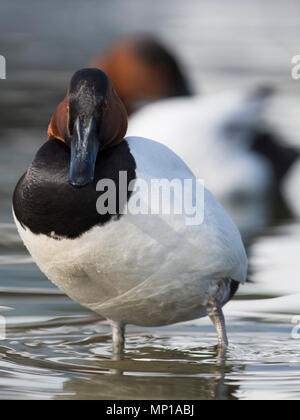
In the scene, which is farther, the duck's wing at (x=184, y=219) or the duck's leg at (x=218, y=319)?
the duck's leg at (x=218, y=319)

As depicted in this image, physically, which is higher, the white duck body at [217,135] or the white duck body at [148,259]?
the white duck body at [217,135]

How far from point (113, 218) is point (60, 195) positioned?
0.77 feet

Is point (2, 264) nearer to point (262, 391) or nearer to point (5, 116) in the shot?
point (262, 391)

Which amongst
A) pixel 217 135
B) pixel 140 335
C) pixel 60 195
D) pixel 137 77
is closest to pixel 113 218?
pixel 60 195

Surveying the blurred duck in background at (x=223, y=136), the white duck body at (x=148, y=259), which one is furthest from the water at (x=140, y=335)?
the blurred duck in background at (x=223, y=136)

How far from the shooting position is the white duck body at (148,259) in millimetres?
4309

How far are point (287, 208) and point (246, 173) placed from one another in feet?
2.25

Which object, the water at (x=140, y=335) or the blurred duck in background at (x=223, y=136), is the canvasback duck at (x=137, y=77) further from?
the water at (x=140, y=335)

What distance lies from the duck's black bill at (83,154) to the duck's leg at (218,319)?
951 millimetres

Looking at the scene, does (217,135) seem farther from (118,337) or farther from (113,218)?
(113,218)

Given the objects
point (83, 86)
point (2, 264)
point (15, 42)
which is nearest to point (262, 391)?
point (83, 86)

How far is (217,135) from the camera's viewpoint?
9070 millimetres

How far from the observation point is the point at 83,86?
4.32 metres

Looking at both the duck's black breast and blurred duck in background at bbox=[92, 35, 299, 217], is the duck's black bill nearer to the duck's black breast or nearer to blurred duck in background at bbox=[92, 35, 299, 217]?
the duck's black breast
